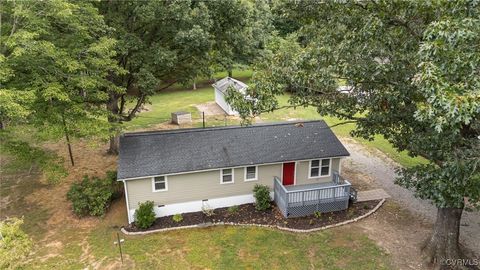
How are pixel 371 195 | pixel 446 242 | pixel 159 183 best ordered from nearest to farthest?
pixel 446 242 < pixel 159 183 < pixel 371 195

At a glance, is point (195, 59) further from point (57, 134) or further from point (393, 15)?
point (393, 15)

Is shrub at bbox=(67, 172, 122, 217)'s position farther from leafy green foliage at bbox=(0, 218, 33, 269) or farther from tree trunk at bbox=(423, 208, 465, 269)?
tree trunk at bbox=(423, 208, 465, 269)

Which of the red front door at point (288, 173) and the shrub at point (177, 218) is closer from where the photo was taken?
the shrub at point (177, 218)

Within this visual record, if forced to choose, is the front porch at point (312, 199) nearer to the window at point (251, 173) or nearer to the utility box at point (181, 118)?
the window at point (251, 173)

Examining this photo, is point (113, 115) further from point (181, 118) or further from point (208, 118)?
point (208, 118)

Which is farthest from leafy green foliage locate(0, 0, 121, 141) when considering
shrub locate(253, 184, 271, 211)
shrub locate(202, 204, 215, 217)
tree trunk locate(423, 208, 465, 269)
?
tree trunk locate(423, 208, 465, 269)

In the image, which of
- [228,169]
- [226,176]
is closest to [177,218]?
[226,176]

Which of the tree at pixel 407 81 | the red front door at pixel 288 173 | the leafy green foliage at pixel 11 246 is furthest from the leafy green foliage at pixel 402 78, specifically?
the leafy green foliage at pixel 11 246
